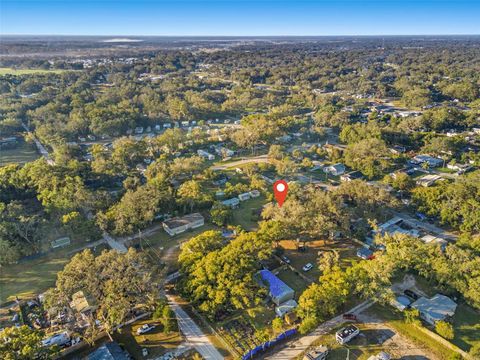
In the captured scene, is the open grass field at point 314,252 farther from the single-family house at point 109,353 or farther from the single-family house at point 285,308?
the single-family house at point 109,353

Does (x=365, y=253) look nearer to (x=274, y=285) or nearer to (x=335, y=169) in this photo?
(x=274, y=285)

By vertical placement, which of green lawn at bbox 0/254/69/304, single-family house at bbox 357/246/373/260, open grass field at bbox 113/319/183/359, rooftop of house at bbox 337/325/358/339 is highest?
single-family house at bbox 357/246/373/260

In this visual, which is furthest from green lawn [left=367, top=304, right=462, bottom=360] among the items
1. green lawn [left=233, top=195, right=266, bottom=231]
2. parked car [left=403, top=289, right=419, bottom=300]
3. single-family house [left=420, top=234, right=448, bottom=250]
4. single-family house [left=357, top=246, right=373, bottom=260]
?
green lawn [left=233, top=195, right=266, bottom=231]

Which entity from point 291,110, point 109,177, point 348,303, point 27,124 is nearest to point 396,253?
point 348,303

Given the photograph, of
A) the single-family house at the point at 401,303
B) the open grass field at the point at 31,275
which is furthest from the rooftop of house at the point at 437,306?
the open grass field at the point at 31,275

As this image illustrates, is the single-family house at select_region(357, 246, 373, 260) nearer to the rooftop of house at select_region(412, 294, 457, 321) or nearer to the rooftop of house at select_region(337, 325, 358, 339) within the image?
the rooftop of house at select_region(412, 294, 457, 321)

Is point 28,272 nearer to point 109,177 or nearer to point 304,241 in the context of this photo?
point 109,177

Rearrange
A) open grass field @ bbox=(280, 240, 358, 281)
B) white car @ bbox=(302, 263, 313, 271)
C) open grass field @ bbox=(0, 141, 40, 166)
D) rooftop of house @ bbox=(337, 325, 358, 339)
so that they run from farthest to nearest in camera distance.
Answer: open grass field @ bbox=(0, 141, 40, 166)
open grass field @ bbox=(280, 240, 358, 281)
white car @ bbox=(302, 263, 313, 271)
rooftop of house @ bbox=(337, 325, 358, 339)
